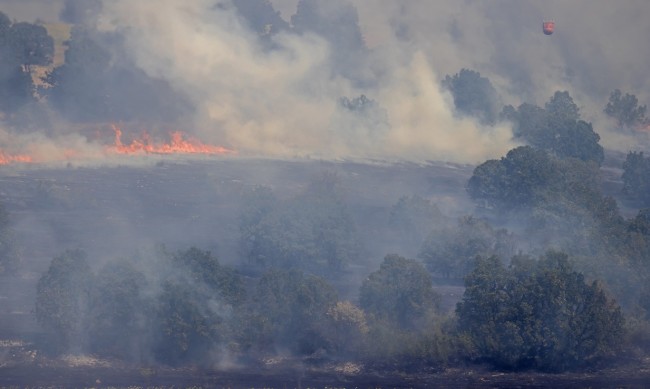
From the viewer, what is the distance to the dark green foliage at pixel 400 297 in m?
62.7

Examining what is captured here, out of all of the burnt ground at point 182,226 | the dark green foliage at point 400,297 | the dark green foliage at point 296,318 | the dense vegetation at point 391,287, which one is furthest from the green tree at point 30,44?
the dark green foliage at point 400,297

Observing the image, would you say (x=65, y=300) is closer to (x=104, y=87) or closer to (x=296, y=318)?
(x=296, y=318)

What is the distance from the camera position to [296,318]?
6156 cm

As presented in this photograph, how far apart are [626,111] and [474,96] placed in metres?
21.7

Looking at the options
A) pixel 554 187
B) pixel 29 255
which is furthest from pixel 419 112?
pixel 29 255

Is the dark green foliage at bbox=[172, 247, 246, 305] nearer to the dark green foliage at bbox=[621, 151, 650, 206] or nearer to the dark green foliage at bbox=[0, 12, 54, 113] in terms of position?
the dark green foliage at bbox=[621, 151, 650, 206]

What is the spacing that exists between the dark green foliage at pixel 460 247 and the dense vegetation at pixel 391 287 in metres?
0.12

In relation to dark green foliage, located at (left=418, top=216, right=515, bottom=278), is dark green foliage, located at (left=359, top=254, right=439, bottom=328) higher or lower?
lower

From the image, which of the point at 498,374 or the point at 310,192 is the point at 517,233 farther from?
the point at 498,374

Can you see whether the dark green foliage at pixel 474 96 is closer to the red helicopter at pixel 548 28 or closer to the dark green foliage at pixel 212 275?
the red helicopter at pixel 548 28

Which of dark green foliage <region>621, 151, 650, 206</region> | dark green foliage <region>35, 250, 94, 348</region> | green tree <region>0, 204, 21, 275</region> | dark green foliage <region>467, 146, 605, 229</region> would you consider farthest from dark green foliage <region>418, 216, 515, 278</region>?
dark green foliage <region>621, 151, 650, 206</region>

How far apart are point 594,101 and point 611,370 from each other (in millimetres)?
103043

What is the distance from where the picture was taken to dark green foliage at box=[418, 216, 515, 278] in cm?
7488

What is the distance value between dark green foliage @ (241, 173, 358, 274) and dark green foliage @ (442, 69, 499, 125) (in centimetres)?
5998
